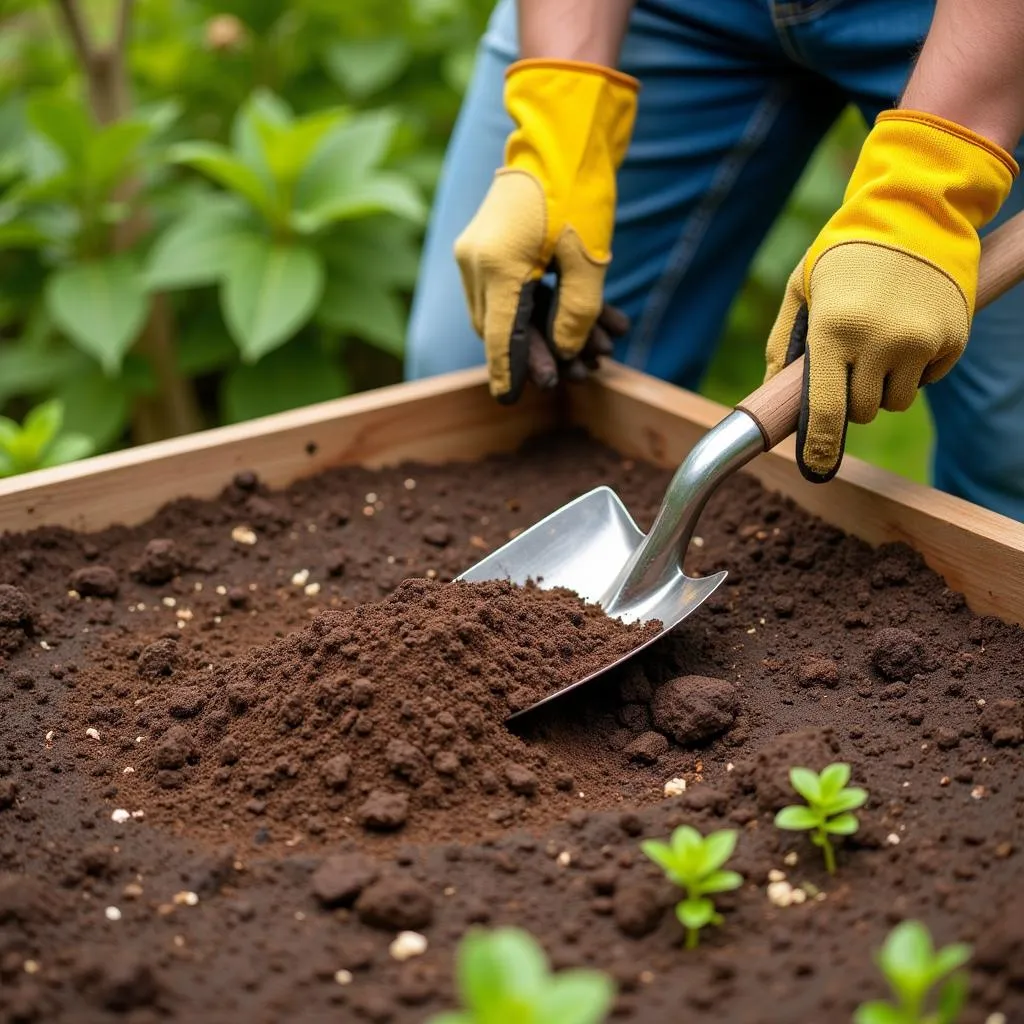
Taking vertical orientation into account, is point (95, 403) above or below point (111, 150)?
below

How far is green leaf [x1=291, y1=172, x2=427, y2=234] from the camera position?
9.55ft

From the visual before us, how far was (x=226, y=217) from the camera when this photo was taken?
3125 mm

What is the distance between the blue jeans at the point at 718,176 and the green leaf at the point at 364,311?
0.40m

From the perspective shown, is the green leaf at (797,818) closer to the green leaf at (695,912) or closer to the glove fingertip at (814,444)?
the green leaf at (695,912)

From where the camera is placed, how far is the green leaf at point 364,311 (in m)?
3.21

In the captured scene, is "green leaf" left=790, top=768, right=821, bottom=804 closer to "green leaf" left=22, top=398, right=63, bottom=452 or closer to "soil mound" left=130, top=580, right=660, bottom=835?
"soil mound" left=130, top=580, right=660, bottom=835

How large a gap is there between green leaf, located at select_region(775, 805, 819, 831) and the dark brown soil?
69 mm

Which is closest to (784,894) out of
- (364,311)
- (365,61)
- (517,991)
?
(517,991)

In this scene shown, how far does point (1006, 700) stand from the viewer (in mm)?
1646

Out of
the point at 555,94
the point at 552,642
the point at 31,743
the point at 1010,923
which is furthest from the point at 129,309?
the point at 1010,923

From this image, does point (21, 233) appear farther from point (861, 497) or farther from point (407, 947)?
point (407, 947)

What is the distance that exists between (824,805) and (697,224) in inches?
65.7

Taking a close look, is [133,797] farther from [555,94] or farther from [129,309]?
[129,309]

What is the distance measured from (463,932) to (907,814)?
22.2 inches
